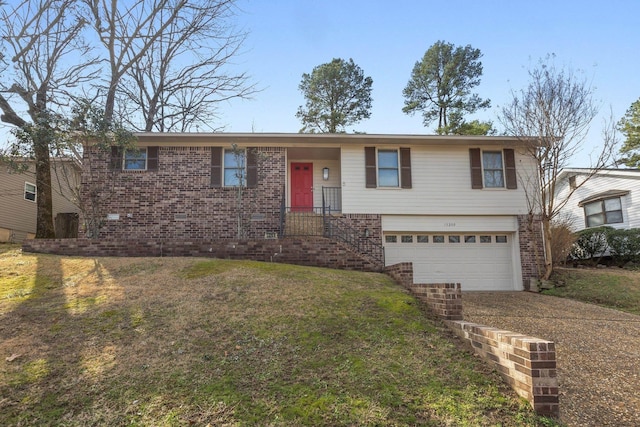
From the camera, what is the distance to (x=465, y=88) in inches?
1014

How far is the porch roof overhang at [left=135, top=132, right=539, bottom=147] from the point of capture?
12773 millimetres

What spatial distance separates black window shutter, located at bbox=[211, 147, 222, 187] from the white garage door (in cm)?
544

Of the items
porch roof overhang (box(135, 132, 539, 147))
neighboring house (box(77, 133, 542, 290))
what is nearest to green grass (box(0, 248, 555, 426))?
neighboring house (box(77, 133, 542, 290))

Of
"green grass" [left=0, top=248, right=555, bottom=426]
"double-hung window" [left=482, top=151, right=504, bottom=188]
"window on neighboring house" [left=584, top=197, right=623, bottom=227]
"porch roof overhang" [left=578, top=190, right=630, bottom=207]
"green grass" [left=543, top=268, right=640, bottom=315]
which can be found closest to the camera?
"green grass" [left=0, top=248, right=555, bottom=426]

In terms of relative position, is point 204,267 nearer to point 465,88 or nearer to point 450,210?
point 450,210

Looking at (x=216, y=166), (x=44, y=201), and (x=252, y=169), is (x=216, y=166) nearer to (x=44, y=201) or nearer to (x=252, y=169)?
(x=252, y=169)

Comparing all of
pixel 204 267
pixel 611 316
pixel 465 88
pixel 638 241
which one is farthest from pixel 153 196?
pixel 465 88

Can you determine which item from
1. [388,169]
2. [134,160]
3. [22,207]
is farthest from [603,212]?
[22,207]

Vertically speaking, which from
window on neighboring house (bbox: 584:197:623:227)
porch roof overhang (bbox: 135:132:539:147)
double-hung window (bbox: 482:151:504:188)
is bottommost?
window on neighboring house (bbox: 584:197:623:227)

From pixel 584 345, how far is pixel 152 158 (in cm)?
1189

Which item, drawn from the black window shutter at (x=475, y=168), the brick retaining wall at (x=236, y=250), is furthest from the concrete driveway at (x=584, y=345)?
the black window shutter at (x=475, y=168)

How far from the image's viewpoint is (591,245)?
15.4 m

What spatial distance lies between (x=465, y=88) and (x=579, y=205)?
33.7 feet

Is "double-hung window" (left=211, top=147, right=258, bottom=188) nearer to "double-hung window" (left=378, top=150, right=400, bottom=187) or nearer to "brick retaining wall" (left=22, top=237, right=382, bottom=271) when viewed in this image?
"brick retaining wall" (left=22, top=237, right=382, bottom=271)
